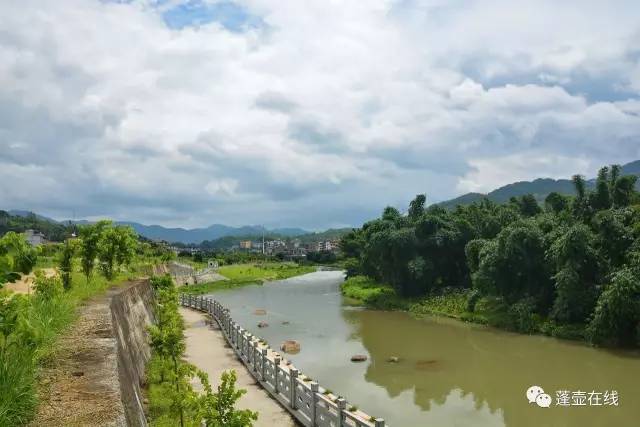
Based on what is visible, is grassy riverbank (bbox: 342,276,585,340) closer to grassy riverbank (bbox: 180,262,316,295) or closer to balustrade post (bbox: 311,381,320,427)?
balustrade post (bbox: 311,381,320,427)

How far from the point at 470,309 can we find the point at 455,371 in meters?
14.0

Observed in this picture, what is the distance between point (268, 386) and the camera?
14.1m

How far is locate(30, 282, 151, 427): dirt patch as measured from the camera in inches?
214

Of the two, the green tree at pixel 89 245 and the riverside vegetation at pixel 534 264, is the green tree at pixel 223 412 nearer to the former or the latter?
the green tree at pixel 89 245

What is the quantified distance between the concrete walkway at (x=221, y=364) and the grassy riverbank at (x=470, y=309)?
15588 millimetres

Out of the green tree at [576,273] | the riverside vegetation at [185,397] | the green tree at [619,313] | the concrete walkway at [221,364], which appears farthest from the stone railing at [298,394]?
the green tree at [576,273]

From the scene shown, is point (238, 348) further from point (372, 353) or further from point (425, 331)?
point (425, 331)

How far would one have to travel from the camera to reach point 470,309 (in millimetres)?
33531

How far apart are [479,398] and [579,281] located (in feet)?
37.9

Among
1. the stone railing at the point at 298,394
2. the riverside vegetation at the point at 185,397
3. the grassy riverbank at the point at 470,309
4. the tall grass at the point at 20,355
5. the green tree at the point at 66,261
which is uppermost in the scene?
the green tree at the point at 66,261

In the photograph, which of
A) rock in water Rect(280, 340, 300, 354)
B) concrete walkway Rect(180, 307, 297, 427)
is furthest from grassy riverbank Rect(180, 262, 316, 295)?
rock in water Rect(280, 340, 300, 354)

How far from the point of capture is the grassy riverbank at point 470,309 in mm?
26569

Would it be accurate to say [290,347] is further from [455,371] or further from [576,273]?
[576,273]

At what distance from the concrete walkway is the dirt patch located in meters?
4.51
